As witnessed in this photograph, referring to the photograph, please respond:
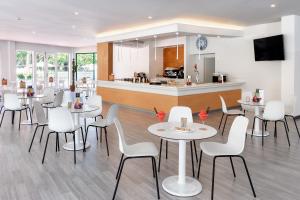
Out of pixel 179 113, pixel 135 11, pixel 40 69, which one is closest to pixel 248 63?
pixel 135 11

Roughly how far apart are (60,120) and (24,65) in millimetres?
12323

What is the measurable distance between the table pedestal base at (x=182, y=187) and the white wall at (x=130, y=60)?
8517 mm

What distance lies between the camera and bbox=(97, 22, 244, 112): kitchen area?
7.61 m

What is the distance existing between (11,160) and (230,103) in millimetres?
6965

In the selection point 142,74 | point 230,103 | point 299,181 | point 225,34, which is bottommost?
point 299,181

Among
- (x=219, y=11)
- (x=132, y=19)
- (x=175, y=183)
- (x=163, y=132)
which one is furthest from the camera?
(x=132, y=19)

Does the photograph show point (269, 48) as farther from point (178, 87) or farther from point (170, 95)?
point (170, 95)

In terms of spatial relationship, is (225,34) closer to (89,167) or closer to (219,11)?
(219,11)

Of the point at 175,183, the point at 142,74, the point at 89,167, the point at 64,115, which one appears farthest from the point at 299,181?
the point at 142,74

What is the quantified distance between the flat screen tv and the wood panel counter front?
1.33 m

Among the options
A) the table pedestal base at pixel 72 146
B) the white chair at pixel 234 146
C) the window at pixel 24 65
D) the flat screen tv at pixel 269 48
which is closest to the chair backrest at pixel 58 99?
the table pedestal base at pixel 72 146

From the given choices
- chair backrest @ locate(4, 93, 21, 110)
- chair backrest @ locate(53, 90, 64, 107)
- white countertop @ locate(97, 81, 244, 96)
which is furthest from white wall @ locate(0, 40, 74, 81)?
chair backrest @ locate(4, 93, 21, 110)

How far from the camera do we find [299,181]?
3.26 meters

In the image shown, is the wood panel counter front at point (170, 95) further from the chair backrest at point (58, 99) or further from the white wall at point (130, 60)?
the chair backrest at point (58, 99)
